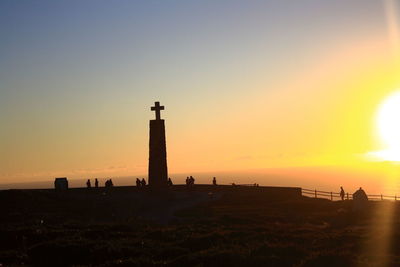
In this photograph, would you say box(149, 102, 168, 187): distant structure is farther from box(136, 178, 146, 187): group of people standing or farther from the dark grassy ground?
box(136, 178, 146, 187): group of people standing

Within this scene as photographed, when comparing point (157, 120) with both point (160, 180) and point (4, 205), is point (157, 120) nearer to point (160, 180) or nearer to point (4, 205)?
point (160, 180)

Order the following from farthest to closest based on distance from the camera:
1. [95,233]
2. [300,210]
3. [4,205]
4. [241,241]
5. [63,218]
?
[300,210]
[4,205]
[63,218]
[95,233]
[241,241]

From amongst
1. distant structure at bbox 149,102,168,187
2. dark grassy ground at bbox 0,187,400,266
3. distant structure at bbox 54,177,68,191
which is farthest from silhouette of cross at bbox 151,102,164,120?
distant structure at bbox 54,177,68,191

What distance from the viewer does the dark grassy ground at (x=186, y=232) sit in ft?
66.0

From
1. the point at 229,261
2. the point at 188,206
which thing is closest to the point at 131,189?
the point at 188,206

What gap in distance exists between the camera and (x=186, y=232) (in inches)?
1061

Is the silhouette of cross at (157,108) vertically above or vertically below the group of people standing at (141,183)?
above

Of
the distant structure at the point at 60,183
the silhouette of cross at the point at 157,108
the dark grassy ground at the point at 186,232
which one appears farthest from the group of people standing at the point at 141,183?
the silhouette of cross at the point at 157,108

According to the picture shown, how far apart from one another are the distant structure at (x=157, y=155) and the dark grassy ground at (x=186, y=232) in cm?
130

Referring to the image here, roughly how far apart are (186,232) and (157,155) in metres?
20.2

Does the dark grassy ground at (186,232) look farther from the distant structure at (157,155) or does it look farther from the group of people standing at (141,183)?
the group of people standing at (141,183)

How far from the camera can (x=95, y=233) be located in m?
26.2

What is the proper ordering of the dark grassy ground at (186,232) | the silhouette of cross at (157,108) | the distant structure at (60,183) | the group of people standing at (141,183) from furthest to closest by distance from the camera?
1. the group of people standing at (141,183)
2. the distant structure at (60,183)
3. the silhouette of cross at (157,108)
4. the dark grassy ground at (186,232)

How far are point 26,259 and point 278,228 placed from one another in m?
14.8
